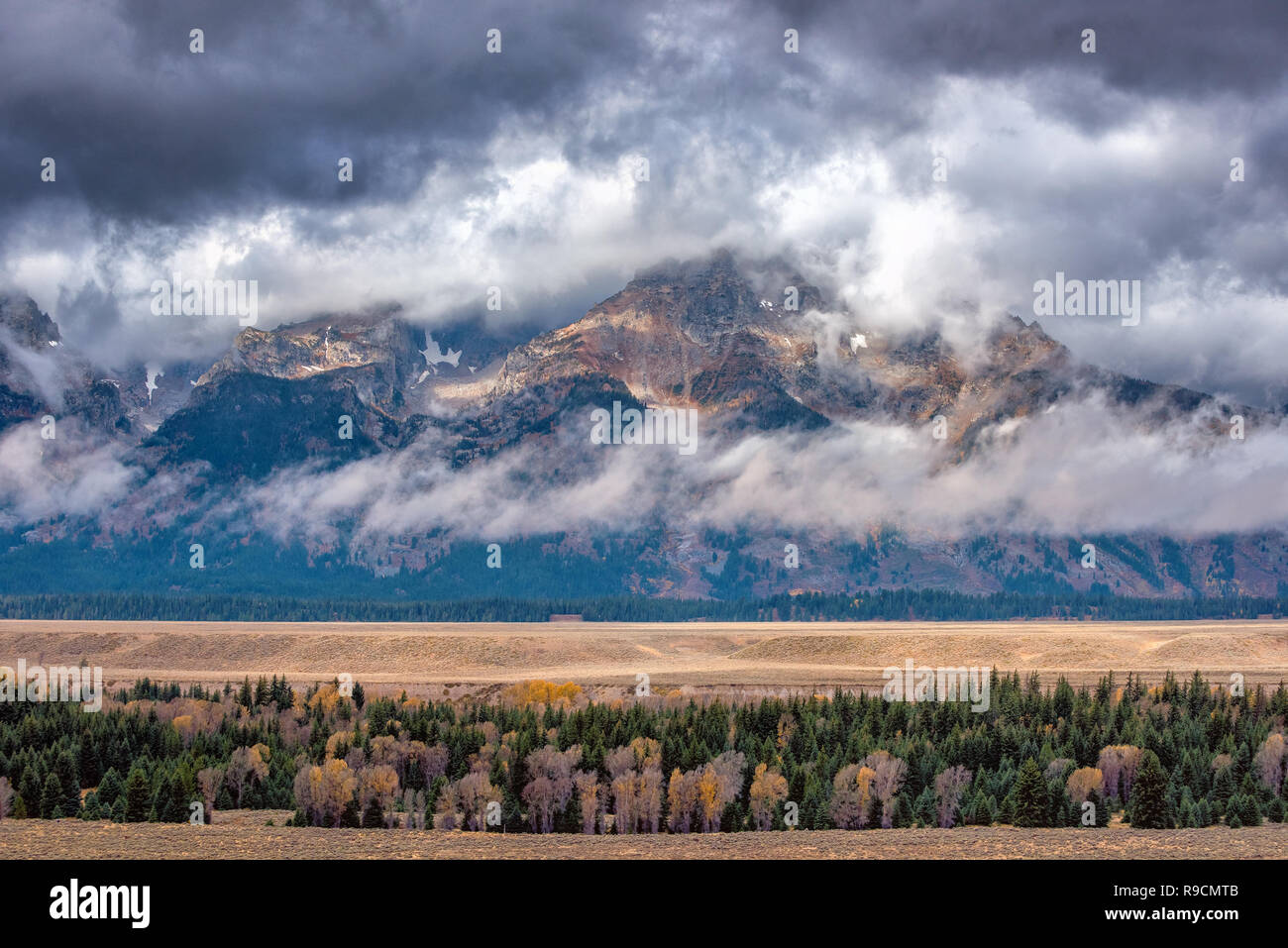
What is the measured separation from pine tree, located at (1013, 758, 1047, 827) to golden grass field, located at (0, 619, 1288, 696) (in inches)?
2625

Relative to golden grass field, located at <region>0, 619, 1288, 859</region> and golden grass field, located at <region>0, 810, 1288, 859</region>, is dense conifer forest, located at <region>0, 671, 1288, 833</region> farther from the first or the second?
golden grass field, located at <region>0, 619, 1288, 859</region>

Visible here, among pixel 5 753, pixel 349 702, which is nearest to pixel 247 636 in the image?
pixel 349 702

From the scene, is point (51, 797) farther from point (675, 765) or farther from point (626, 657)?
point (626, 657)

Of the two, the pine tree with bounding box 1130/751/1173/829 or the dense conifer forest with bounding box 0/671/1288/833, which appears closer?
the pine tree with bounding box 1130/751/1173/829

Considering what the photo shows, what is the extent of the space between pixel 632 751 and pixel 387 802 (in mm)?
15075

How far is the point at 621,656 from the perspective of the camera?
568 ft

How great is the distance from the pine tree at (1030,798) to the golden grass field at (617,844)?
2996 millimetres

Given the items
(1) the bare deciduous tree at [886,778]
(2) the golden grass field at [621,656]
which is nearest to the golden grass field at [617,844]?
(1) the bare deciduous tree at [886,778]

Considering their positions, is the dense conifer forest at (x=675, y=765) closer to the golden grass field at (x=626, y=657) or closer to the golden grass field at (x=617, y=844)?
the golden grass field at (x=617, y=844)

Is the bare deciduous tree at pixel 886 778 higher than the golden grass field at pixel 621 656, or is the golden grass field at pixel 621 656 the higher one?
the bare deciduous tree at pixel 886 778

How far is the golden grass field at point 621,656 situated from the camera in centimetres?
Result: 14188

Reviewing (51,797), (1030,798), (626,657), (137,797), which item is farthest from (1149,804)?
(626,657)

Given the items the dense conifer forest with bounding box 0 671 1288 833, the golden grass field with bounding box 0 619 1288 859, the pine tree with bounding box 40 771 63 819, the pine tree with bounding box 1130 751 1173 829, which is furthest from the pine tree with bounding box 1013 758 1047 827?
the pine tree with bounding box 40 771 63 819

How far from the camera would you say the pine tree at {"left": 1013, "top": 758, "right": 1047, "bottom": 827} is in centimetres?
6219
